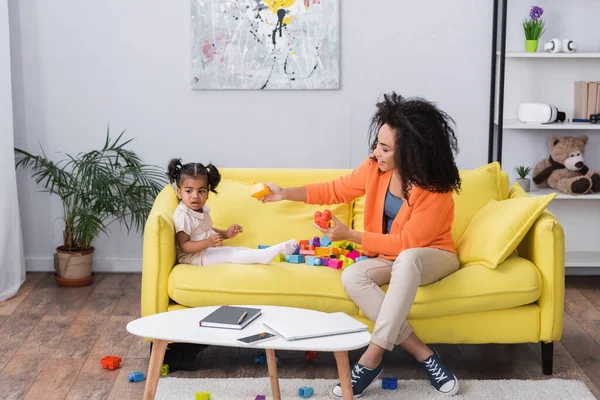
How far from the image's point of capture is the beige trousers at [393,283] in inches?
113

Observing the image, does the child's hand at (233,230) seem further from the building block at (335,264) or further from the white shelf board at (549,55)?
the white shelf board at (549,55)

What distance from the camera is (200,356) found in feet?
10.9

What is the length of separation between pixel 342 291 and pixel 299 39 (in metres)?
1.76

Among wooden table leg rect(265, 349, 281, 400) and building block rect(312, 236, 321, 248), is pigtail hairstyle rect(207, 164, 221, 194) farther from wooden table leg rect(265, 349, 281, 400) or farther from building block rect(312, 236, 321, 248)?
wooden table leg rect(265, 349, 281, 400)

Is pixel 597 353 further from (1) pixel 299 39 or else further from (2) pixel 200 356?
(1) pixel 299 39

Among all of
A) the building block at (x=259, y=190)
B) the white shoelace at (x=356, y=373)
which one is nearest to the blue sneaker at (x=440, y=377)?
the white shoelace at (x=356, y=373)

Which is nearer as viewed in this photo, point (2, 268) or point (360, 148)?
point (2, 268)

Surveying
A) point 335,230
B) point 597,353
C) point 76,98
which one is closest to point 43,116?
point 76,98

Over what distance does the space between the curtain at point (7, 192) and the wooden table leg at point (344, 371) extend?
2.23m

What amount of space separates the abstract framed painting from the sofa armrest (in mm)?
1687

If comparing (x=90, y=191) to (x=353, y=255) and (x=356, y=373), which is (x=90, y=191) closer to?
(x=353, y=255)

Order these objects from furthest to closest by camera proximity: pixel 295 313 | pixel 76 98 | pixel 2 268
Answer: pixel 76 98, pixel 2 268, pixel 295 313

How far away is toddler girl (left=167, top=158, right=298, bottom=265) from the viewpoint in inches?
127

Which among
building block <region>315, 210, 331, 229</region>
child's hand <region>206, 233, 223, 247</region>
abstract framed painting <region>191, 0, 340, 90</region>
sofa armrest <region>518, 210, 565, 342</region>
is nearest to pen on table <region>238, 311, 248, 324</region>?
building block <region>315, 210, 331, 229</region>
